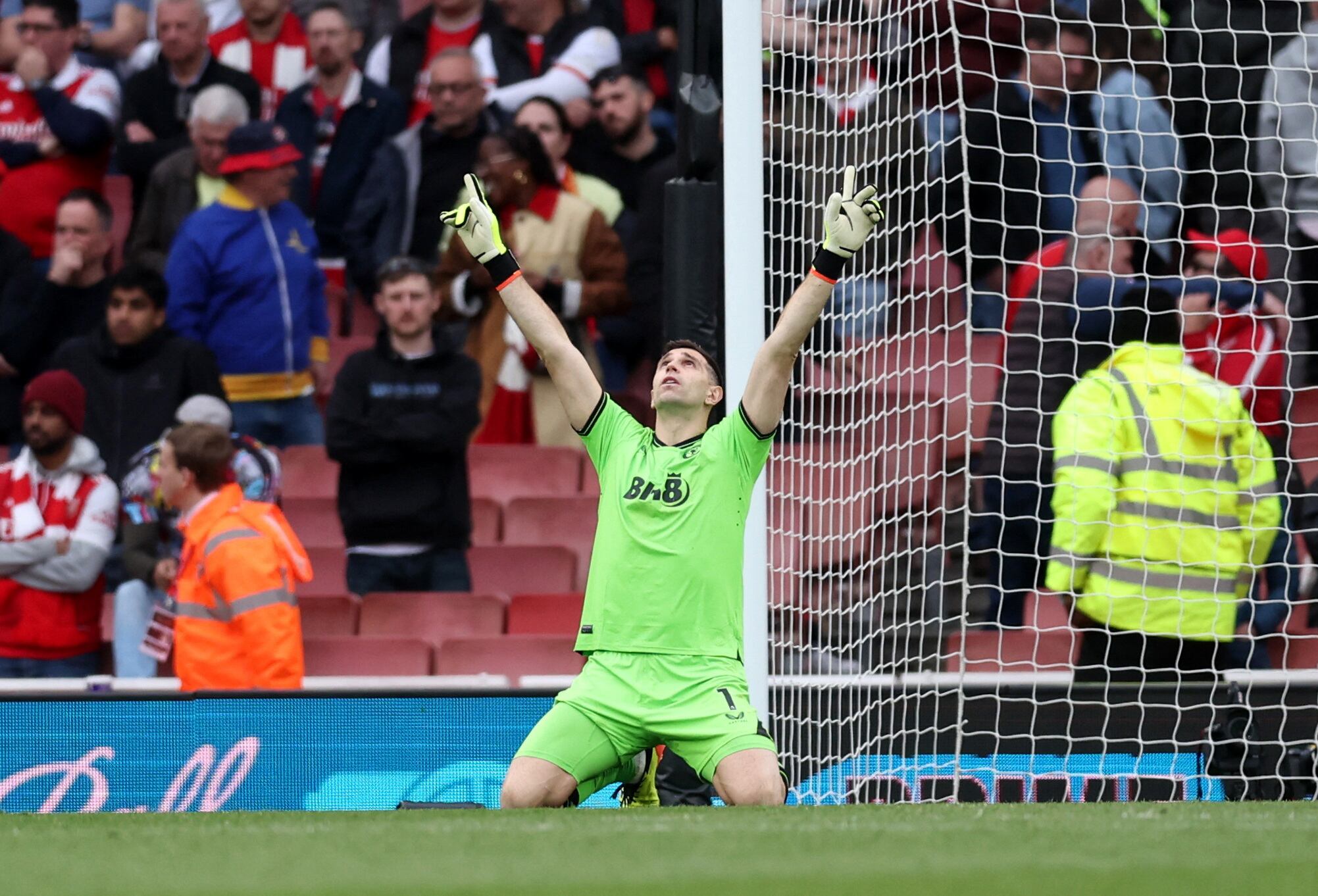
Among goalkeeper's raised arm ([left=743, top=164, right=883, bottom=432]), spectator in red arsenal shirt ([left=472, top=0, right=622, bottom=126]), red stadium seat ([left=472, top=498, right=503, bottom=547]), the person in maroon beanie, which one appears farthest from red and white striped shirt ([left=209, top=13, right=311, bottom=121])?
goalkeeper's raised arm ([left=743, top=164, right=883, bottom=432])

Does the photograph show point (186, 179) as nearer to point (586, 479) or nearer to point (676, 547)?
point (586, 479)

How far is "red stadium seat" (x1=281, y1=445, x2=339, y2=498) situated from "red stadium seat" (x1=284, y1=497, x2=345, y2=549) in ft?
0.14

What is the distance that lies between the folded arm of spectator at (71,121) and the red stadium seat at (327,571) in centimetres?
241

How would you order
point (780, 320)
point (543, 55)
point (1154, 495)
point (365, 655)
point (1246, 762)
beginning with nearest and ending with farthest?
point (780, 320) < point (1246, 762) < point (1154, 495) < point (365, 655) < point (543, 55)

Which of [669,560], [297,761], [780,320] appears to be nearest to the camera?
[669,560]

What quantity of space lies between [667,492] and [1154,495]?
2.13 m

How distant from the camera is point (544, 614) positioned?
793 centimetres

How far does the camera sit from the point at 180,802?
17.8 ft

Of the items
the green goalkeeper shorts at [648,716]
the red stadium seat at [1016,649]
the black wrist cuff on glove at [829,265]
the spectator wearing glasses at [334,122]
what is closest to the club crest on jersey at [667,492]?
the green goalkeeper shorts at [648,716]

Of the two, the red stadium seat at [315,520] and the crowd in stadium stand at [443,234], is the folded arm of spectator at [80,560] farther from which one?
the red stadium seat at [315,520]

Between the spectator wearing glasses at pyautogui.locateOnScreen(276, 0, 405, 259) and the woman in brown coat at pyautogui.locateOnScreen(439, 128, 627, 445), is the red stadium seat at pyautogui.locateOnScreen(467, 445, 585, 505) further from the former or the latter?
the spectator wearing glasses at pyautogui.locateOnScreen(276, 0, 405, 259)

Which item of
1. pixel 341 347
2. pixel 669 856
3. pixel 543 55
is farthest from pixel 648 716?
pixel 543 55

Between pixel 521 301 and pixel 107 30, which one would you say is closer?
pixel 521 301

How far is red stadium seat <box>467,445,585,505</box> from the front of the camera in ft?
27.7
